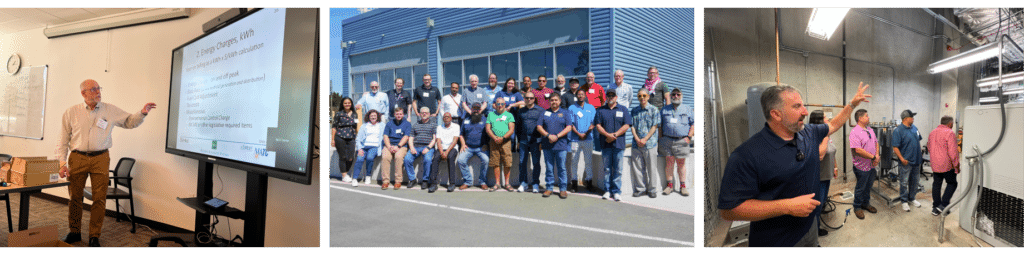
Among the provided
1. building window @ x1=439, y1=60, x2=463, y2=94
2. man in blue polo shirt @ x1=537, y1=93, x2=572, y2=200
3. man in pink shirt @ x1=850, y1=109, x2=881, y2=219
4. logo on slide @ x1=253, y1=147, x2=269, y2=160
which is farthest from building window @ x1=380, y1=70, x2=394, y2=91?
man in pink shirt @ x1=850, y1=109, x2=881, y2=219

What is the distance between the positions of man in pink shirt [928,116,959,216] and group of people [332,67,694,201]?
1.11 metres

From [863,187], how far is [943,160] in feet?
1.44

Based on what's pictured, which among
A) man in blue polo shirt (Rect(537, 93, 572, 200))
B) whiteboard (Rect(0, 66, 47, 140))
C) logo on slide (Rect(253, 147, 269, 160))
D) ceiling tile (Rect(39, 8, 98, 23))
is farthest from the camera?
whiteboard (Rect(0, 66, 47, 140))

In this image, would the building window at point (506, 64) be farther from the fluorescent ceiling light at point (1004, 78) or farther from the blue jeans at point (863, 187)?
the fluorescent ceiling light at point (1004, 78)

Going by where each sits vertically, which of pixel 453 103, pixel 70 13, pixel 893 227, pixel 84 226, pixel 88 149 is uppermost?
pixel 70 13

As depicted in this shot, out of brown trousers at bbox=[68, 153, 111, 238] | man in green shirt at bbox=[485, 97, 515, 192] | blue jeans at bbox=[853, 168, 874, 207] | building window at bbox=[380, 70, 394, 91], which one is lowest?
brown trousers at bbox=[68, 153, 111, 238]

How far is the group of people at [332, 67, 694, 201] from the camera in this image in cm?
185

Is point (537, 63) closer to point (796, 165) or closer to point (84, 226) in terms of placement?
point (796, 165)

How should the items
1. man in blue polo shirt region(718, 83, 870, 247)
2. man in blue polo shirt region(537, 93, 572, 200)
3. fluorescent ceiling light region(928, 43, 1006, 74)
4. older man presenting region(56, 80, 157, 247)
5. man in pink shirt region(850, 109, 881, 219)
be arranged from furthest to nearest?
older man presenting region(56, 80, 157, 247)
man in blue polo shirt region(537, 93, 572, 200)
fluorescent ceiling light region(928, 43, 1006, 74)
man in pink shirt region(850, 109, 881, 219)
man in blue polo shirt region(718, 83, 870, 247)

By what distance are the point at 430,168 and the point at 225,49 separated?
2077 millimetres

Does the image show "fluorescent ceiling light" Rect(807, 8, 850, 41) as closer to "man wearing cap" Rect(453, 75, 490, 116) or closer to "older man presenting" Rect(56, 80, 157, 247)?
"man wearing cap" Rect(453, 75, 490, 116)

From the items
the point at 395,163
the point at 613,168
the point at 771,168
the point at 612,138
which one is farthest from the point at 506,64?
the point at 771,168

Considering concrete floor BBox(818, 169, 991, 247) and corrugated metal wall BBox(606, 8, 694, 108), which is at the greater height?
corrugated metal wall BBox(606, 8, 694, 108)

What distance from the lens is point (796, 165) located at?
167 centimetres
